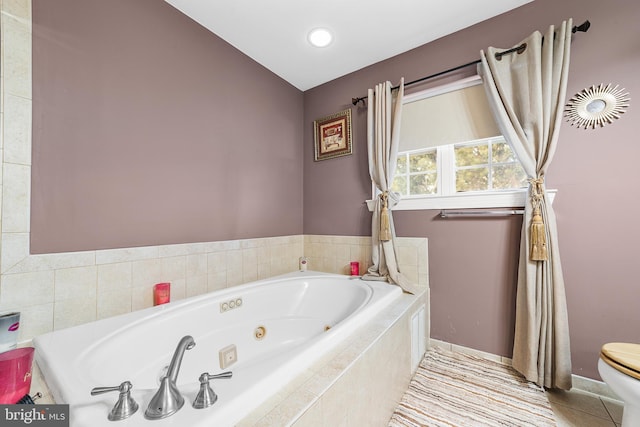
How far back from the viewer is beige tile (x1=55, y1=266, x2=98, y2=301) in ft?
3.94

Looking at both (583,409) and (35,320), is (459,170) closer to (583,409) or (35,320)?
(583,409)

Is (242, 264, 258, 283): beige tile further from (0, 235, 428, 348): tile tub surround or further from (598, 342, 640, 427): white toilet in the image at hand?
(598, 342, 640, 427): white toilet

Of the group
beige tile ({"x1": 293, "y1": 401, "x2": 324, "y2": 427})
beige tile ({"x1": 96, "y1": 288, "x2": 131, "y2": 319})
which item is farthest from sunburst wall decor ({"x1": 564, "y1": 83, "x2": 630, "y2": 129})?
beige tile ({"x1": 96, "y1": 288, "x2": 131, "y2": 319})

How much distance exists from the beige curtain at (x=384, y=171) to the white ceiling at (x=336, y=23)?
36 cm

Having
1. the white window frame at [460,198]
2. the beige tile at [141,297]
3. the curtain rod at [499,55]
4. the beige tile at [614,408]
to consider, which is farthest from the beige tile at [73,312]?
the beige tile at [614,408]

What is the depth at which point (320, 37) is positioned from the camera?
1.99 m

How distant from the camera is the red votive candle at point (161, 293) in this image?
1498mm

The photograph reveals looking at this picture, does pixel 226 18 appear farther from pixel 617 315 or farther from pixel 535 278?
pixel 617 315

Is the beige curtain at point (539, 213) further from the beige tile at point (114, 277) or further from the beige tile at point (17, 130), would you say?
the beige tile at point (17, 130)

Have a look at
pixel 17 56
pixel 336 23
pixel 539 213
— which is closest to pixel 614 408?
pixel 539 213

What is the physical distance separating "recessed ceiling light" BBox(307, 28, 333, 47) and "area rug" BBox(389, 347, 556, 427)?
261 centimetres

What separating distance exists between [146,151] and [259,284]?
1.18 m

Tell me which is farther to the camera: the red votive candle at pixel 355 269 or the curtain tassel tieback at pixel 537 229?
the red votive candle at pixel 355 269

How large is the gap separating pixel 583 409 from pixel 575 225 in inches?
40.5
